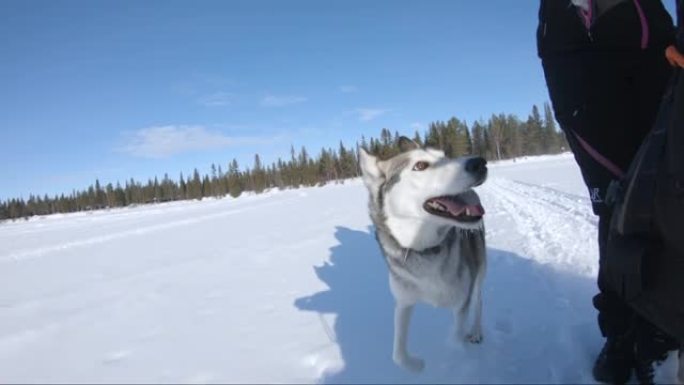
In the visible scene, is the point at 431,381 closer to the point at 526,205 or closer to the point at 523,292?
the point at 523,292

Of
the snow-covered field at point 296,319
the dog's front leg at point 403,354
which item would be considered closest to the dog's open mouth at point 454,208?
the dog's front leg at point 403,354

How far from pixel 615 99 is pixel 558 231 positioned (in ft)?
14.6

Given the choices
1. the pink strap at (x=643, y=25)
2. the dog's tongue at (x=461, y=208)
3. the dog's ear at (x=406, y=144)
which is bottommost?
the dog's tongue at (x=461, y=208)

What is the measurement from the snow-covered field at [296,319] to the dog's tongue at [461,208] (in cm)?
91

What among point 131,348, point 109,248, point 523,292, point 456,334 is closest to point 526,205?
point 523,292

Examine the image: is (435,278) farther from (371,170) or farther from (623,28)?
(623,28)

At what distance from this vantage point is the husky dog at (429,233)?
9.62ft

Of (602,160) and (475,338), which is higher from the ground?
(602,160)

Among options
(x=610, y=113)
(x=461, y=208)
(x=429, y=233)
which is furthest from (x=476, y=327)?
(x=610, y=113)

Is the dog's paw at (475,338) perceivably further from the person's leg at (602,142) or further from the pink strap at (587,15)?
the pink strap at (587,15)

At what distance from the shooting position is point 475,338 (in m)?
3.20

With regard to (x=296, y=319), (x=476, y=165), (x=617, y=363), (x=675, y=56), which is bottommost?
(x=296, y=319)

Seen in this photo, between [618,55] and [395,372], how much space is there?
2.24 meters

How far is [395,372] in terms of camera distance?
9.66ft
